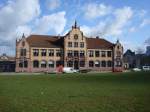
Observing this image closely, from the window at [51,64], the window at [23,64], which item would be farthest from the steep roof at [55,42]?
the window at [23,64]

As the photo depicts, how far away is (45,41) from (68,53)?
9.09 m

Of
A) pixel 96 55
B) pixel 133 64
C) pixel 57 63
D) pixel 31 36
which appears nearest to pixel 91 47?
pixel 96 55

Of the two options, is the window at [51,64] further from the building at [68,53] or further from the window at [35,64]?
the window at [35,64]

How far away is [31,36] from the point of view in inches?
4879

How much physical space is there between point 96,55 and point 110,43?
8553mm

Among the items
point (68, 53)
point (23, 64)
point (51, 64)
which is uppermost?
point (68, 53)

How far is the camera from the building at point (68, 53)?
389ft

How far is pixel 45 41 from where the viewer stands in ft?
404

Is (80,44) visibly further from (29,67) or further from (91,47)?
(29,67)

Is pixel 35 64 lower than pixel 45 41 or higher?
lower

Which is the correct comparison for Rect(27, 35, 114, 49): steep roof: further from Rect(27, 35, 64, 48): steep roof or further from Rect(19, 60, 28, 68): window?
Rect(19, 60, 28, 68): window

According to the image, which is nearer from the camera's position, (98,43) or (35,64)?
(35,64)

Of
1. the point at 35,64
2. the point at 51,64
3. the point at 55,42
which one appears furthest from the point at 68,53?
the point at 35,64

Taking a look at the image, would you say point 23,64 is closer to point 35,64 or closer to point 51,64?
point 35,64
